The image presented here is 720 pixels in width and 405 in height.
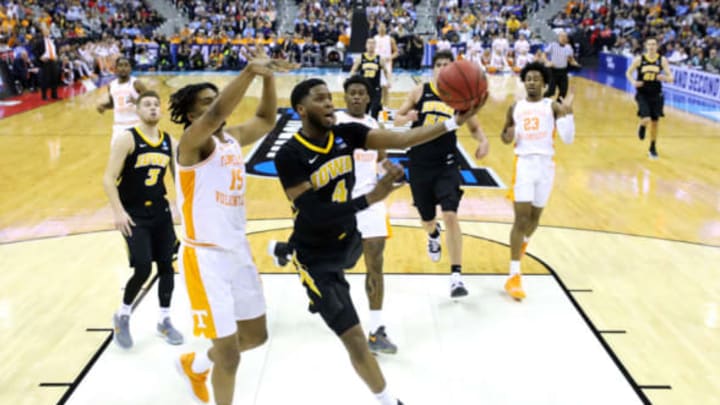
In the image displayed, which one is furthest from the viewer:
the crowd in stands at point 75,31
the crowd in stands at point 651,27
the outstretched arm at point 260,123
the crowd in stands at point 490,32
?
the crowd in stands at point 490,32

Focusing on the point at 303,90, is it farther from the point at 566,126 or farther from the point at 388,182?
the point at 566,126

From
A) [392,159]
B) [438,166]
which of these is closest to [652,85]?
[392,159]

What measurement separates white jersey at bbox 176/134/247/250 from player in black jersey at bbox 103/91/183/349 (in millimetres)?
1269

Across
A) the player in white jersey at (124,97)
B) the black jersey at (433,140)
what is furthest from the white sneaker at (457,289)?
the player in white jersey at (124,97)

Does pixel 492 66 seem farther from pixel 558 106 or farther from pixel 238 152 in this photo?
pixel 238 152

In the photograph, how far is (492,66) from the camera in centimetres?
2512

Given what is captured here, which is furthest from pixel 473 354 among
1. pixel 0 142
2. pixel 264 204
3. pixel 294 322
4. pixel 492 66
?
pixel 492 66

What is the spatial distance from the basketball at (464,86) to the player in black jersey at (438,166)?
207 centimetres

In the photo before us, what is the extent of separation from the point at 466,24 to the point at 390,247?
22.0 m

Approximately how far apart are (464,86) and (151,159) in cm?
240

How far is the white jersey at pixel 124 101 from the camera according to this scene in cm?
785

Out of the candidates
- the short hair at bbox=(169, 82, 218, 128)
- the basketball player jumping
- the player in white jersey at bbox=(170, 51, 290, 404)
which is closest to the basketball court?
the basketball player jumping

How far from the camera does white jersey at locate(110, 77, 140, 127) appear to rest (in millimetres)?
7852

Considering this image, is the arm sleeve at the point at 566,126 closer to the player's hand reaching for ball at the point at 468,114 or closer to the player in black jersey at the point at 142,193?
the player's hand reaching for ball at the point at 468,114
